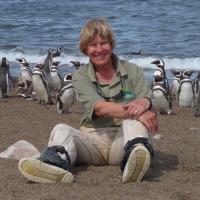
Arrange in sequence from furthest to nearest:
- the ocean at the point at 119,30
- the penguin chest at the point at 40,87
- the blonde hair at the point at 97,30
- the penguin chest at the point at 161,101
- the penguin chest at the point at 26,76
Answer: the ocean at the point at 119,30 → the penguin chest at the point at 26,76 → the penguin chest at the point at 40,87 → the penguin chest at the point at 161,101 → the blonde hair at the point at 97,30

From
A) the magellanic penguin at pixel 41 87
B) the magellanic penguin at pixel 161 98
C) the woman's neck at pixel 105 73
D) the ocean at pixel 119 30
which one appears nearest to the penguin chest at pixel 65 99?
the magellanic penguin at pixel 41 87

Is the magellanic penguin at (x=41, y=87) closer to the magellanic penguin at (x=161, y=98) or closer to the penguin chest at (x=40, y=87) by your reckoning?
the penguin chest at (x=40, y=87)

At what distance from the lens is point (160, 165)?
5809 mm

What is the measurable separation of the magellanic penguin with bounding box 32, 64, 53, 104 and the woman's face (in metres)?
6.88

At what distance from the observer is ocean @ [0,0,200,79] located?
1941 centimetres

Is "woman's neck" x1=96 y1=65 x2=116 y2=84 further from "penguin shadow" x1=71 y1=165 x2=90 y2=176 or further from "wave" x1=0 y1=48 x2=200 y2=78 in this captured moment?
"wave" x1=0 y1=48 x2=200 y2=78

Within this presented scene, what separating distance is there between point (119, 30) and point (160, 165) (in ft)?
63.4

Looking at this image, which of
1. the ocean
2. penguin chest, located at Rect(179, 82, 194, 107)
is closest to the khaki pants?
penguin chest, located at Rect(179, 82, 194, 107)

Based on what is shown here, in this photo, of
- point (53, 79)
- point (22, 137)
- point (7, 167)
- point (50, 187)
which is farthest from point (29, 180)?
point (53, 79)

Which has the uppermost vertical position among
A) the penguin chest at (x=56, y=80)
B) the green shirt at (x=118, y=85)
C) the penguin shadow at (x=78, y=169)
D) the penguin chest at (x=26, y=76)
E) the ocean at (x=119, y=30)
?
the green shirt at (x=118, y=85)

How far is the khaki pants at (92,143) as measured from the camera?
5336 millimetres

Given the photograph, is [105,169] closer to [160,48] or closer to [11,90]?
[11,90]

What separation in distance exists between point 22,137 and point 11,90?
22.7ft

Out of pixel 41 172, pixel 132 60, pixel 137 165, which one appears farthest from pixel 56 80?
pixel 137 165
